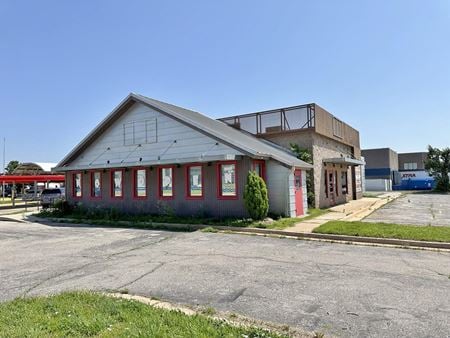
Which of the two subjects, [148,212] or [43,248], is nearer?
[43,248]

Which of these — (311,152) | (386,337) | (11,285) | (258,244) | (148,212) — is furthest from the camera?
(311,152)

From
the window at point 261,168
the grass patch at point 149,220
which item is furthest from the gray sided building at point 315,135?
the window at point 261,168

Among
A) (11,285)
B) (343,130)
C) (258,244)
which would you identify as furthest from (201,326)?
(343,130)

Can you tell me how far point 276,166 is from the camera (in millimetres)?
15562

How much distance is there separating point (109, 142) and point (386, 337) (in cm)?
1841

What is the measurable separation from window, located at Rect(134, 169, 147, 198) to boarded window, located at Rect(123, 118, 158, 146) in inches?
63.4

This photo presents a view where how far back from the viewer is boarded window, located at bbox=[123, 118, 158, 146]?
18281mm

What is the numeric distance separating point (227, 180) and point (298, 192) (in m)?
3.55

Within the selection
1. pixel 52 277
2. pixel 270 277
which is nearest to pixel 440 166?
pixel 270 277

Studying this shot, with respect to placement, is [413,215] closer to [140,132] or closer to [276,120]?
[276,120]

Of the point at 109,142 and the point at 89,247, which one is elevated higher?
the point at 109,142

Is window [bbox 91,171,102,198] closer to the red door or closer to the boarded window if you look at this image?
the boarded window

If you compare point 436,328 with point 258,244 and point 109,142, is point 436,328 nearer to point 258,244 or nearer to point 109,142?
point 258,244

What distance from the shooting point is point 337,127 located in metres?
24.9
